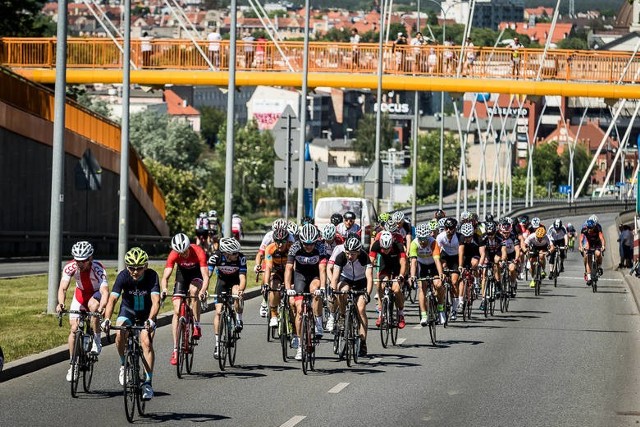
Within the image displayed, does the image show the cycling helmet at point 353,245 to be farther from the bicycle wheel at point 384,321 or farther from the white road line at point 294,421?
the white road line at point 294,421

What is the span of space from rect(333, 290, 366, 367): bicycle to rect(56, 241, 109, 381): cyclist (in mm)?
3692

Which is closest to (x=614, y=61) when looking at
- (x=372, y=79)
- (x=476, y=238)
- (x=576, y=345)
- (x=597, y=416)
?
(x=372, y=79)

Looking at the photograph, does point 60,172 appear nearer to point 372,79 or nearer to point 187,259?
point 187,259

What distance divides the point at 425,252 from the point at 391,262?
2.23m

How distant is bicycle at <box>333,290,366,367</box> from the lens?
19.2m

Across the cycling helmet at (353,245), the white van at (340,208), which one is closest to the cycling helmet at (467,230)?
the cycling helmet at (353,245)

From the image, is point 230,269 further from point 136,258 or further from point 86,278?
point 136,258

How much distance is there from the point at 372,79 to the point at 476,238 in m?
27.6

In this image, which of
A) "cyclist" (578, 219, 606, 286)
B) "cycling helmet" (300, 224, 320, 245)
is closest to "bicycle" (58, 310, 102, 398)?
"cycling helmet" (300, 224, 320, 245)

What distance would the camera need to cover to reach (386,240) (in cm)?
2177

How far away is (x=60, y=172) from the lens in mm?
23734

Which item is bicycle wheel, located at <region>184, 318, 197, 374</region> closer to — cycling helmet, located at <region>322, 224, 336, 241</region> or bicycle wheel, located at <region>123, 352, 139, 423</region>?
bicycle wheel, located at <region>123, 352, 139, 423</region>

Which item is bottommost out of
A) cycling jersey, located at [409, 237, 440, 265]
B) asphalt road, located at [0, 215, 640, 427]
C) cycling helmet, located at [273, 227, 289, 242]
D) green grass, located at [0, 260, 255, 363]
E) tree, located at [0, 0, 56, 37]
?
asphalt road, located at [0, 215, 640, 427]

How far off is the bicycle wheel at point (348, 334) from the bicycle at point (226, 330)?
134 cm
